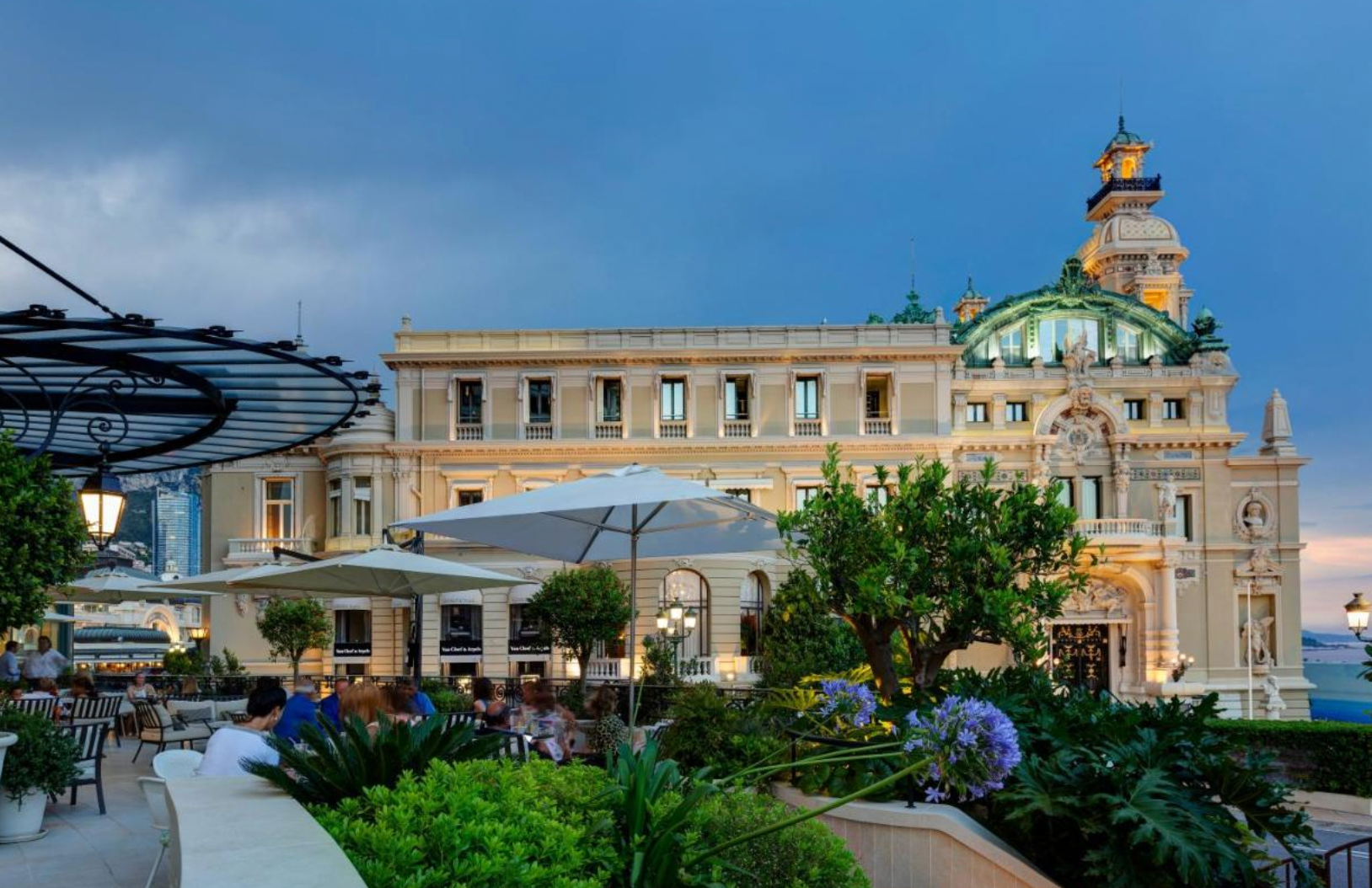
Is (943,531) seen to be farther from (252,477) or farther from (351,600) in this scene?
(252,477)

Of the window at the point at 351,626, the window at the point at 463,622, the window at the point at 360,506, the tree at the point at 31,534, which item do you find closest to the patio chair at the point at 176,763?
the tree at the point at 31,534

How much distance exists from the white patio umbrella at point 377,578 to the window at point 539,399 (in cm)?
2282

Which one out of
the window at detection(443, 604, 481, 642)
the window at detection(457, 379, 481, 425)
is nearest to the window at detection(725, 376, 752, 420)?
the window at detection(457, 379, 481, 425)

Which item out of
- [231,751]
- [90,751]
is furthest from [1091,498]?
[231,751]

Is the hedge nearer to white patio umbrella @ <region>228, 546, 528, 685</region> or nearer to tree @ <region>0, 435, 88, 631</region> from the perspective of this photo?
white patio umbrella @ <region>228, 546, 528, 685</region>

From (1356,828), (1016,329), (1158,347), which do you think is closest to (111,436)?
(1356,828)

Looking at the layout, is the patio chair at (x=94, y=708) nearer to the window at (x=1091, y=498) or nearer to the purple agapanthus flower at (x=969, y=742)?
the purple agapanthus flower at (x=969, y=742)

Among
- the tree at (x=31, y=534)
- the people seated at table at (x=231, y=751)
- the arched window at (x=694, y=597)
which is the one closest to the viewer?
the people seated at table at (x=231, y=751)

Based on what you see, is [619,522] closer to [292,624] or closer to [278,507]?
[292,624]

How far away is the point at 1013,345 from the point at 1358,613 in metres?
26.8

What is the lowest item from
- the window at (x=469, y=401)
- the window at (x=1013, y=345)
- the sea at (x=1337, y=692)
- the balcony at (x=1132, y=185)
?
the sea at (x=1337, y=692)

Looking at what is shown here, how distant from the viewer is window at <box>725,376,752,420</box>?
131 feet

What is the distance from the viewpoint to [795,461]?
130 ft

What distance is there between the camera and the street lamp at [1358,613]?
17406mm
